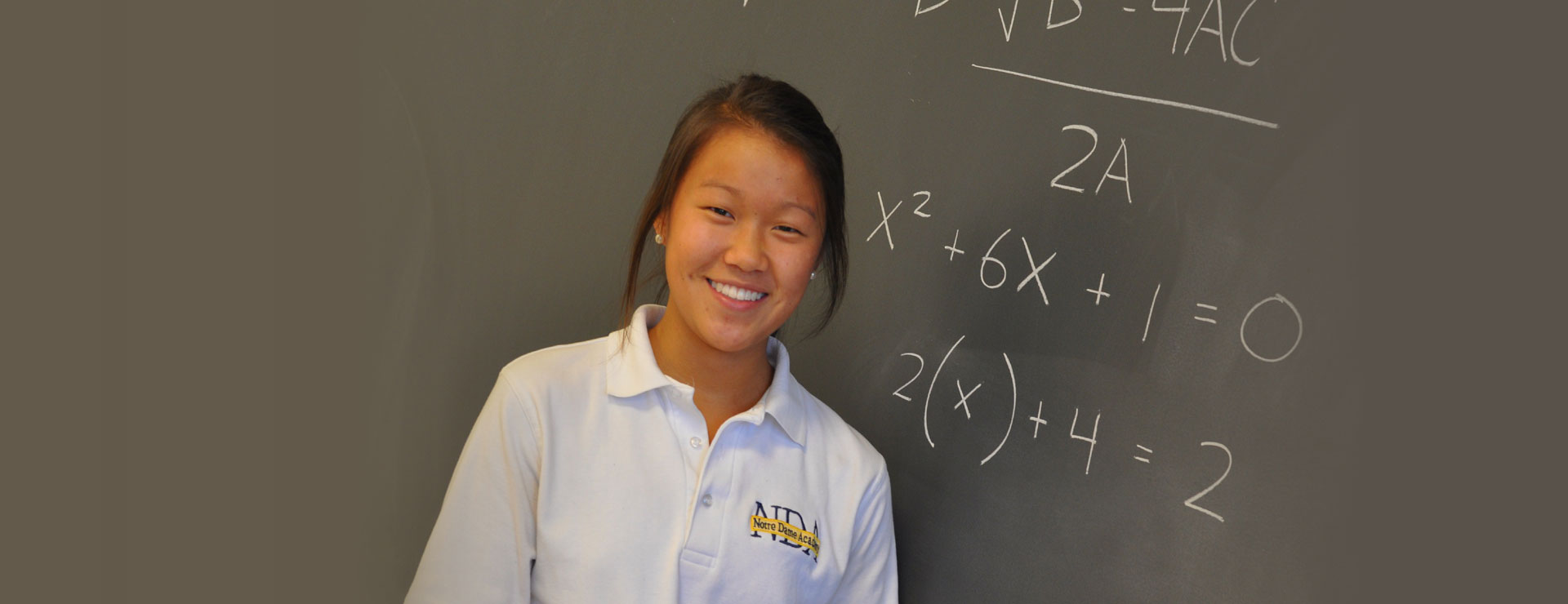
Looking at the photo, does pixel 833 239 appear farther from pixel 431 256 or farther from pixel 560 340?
pixel 431 256

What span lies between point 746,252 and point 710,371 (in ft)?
0.57

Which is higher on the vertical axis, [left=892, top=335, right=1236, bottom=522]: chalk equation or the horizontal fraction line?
the horizontal fraction line

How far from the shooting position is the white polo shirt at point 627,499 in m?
1.11

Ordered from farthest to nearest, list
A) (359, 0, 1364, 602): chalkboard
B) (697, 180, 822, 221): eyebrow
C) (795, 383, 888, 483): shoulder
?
(795, 383, 888, 483): shoulder, (697, 180, 822, 221): eyebrow, (359, 0, 1364, 602): chalkboard

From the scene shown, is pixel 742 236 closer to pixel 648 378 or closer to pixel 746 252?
pixel 746 252

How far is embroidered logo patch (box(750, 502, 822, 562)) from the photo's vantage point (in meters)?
1.15

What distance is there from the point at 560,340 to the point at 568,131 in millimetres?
269

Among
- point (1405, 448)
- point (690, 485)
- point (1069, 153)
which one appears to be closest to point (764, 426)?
point (690, 485)

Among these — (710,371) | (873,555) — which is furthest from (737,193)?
(873,555)

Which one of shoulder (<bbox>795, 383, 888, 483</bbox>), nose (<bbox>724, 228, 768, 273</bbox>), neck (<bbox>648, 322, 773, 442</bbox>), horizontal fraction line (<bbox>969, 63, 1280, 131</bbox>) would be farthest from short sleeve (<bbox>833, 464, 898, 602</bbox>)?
horizontal fraction line (<bbox>969, 63, 1280, 131</bbox>)

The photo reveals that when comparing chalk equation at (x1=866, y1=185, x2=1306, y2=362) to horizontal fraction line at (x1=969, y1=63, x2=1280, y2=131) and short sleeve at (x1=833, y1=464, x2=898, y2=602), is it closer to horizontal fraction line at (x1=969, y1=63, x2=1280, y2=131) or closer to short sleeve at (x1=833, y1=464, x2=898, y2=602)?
horizontal fraction line at (x1=969, y1=63, x2=1280, y2=131)

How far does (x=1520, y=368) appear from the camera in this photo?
87cm

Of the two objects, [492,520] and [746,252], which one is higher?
[746,252]

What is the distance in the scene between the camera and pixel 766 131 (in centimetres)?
111
